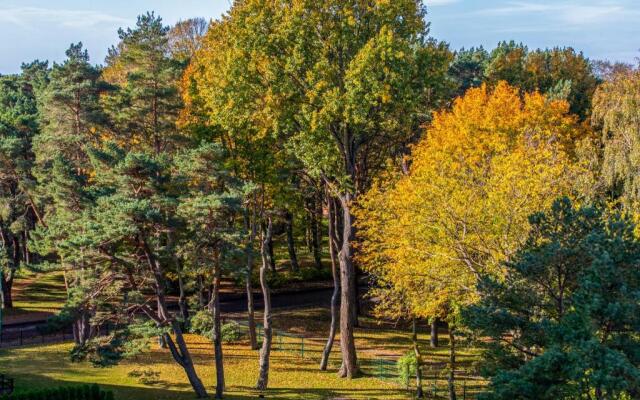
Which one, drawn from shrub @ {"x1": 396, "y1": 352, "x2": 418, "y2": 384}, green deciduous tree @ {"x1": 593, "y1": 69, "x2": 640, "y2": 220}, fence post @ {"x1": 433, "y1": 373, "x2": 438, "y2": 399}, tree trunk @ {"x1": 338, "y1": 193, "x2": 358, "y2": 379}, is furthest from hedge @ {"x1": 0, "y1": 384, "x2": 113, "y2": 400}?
green deciduous tree @ {"x1": 593, "y1": 69, "x2": 640, "y2": 220}

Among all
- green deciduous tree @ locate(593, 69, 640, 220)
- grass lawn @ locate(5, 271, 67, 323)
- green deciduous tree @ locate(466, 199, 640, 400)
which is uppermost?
green deciduous tree @ locate(593, 69, 640, 220)

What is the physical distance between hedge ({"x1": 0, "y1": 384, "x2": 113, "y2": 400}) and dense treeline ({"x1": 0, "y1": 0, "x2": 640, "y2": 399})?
1273mm

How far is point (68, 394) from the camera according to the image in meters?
25.0

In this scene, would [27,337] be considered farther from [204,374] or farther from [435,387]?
[435,387]

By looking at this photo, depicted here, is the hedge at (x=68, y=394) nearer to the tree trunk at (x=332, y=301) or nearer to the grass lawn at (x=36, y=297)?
the tree trunk at (x=332, y=301)

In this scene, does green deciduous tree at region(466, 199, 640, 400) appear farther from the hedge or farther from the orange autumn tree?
the hedge

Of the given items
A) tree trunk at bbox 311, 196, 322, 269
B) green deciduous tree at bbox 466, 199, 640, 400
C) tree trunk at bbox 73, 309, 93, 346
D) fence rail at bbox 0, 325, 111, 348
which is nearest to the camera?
green deciduous tree at bbox 466, 199, 640, 400

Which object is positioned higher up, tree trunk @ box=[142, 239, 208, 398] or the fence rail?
tree trunk @ box=[142, 239, 208, 398]

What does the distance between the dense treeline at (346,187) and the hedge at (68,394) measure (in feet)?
4.18

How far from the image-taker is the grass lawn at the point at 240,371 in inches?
1199

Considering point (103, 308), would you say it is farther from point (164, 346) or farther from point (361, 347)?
point (361, 347)

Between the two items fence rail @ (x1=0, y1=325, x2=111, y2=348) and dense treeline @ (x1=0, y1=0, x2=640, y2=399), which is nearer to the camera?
dense treeline @ (x1=0, y1=0, x2=640, y2=399)

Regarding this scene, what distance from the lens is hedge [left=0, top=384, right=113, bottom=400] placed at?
2422 centimetres

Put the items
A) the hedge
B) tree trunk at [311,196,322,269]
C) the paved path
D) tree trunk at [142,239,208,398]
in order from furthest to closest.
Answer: tree trunk at [311,196,322,269]
the paved path
tree trunk at [142,239,208,398]
the hedge
